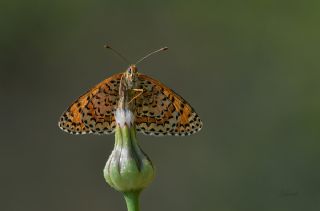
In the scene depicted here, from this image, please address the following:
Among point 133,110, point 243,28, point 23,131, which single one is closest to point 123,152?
point 133,110

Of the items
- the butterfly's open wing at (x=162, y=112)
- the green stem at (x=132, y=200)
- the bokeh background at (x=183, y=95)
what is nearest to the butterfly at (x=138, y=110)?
the butterfly's open wing at (x=162, y=112)

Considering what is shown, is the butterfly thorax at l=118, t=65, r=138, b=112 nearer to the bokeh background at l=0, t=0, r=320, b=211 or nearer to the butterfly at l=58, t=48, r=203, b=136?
the butterfly at l=58, t=48, r=203, b=136

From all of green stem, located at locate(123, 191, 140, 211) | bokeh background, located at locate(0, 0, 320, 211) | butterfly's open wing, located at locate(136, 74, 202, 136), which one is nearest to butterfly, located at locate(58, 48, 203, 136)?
butterfly's open wing, located at locate(136, 74, 202, 136)

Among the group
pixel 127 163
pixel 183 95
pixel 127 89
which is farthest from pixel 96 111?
pixel 183 95

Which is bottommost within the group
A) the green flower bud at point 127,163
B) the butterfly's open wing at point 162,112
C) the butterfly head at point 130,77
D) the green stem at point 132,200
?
the green stem at point 132,200

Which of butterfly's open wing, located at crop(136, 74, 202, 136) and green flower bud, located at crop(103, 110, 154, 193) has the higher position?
butterfly's open wing, located at crop(136, 74, 202, 136)

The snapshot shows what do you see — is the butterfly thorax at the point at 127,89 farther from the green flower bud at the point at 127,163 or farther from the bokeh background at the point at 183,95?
the bokeh background at the point at 183,95

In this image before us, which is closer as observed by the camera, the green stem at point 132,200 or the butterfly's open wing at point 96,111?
the green stem at point 132,200
